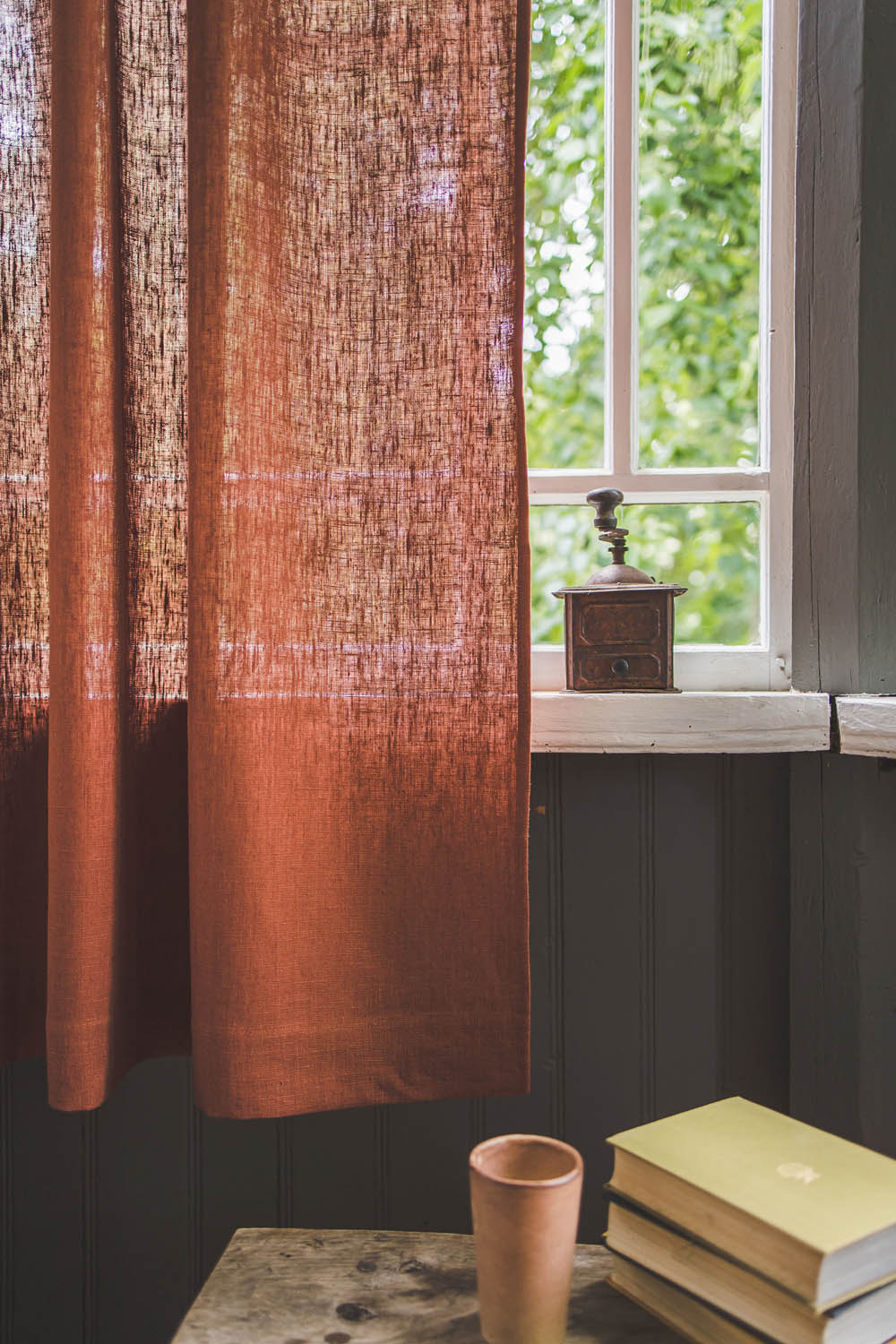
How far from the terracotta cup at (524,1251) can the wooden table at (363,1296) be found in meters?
0.06

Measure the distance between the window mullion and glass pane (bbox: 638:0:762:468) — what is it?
1.4 inches

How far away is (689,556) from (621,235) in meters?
0.40

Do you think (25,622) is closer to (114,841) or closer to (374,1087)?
(114,841)

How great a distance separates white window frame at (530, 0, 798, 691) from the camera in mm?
1076

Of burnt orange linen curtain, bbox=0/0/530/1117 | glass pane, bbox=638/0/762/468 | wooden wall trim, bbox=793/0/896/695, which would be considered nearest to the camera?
burnt orange linen curtain, bbox=0/0/530/1117

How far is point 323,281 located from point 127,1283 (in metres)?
1.20

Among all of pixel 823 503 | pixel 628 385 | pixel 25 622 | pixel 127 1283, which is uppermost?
pixel 628 385

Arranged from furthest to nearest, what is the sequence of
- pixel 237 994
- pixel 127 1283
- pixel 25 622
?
1. pixel 127 1283
2. pixel 25 622
3. pixel 237 994

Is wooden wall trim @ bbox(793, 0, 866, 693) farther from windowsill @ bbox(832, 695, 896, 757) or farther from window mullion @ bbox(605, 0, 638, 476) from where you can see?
window mullion @ bbox(605, 0, 638, 476)

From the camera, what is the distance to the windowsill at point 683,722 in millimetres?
992

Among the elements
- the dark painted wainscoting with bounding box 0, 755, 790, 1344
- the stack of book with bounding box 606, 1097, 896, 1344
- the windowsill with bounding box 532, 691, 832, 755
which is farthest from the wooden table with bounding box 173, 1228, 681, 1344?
the windowsill with bounding box 532, 691, 832, 755

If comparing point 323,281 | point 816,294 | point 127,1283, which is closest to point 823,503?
point 816,294

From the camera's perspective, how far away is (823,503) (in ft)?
3.38

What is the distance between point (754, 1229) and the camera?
61 centimetres
